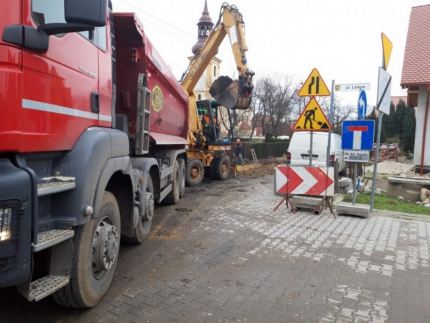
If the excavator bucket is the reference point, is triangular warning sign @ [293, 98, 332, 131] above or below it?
below

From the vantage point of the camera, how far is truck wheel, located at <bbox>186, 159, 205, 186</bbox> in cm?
1241

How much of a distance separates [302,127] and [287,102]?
3334 centimetres

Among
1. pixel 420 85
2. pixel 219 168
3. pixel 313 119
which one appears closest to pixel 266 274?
pixel 313 119

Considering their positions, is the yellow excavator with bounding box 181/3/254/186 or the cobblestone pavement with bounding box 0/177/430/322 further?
the yellow excavator with bounding box 181/3/254/186

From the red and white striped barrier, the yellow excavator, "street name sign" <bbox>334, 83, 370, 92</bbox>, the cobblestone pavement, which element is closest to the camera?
the cobblestone pavement

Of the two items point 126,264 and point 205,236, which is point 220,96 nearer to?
point 205,236

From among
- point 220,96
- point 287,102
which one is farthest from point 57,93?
point 287,102

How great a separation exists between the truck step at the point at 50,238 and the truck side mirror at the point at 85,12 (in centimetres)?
149

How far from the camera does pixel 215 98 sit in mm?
13891

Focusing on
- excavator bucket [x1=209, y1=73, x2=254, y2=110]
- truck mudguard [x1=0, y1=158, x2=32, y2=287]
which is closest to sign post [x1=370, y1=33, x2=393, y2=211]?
excavator bucket [x1=209, y1=73, x2=254, y2=110]

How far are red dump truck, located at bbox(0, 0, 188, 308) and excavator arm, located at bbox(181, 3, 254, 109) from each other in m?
A: 8.69

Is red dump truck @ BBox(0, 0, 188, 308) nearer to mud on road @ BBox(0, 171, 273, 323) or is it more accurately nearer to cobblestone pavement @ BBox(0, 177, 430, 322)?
mud on road @ BBox(0, 171, 273, 323)

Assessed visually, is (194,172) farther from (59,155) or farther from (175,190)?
(59,155)

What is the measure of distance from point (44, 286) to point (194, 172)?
1002 centimetres
